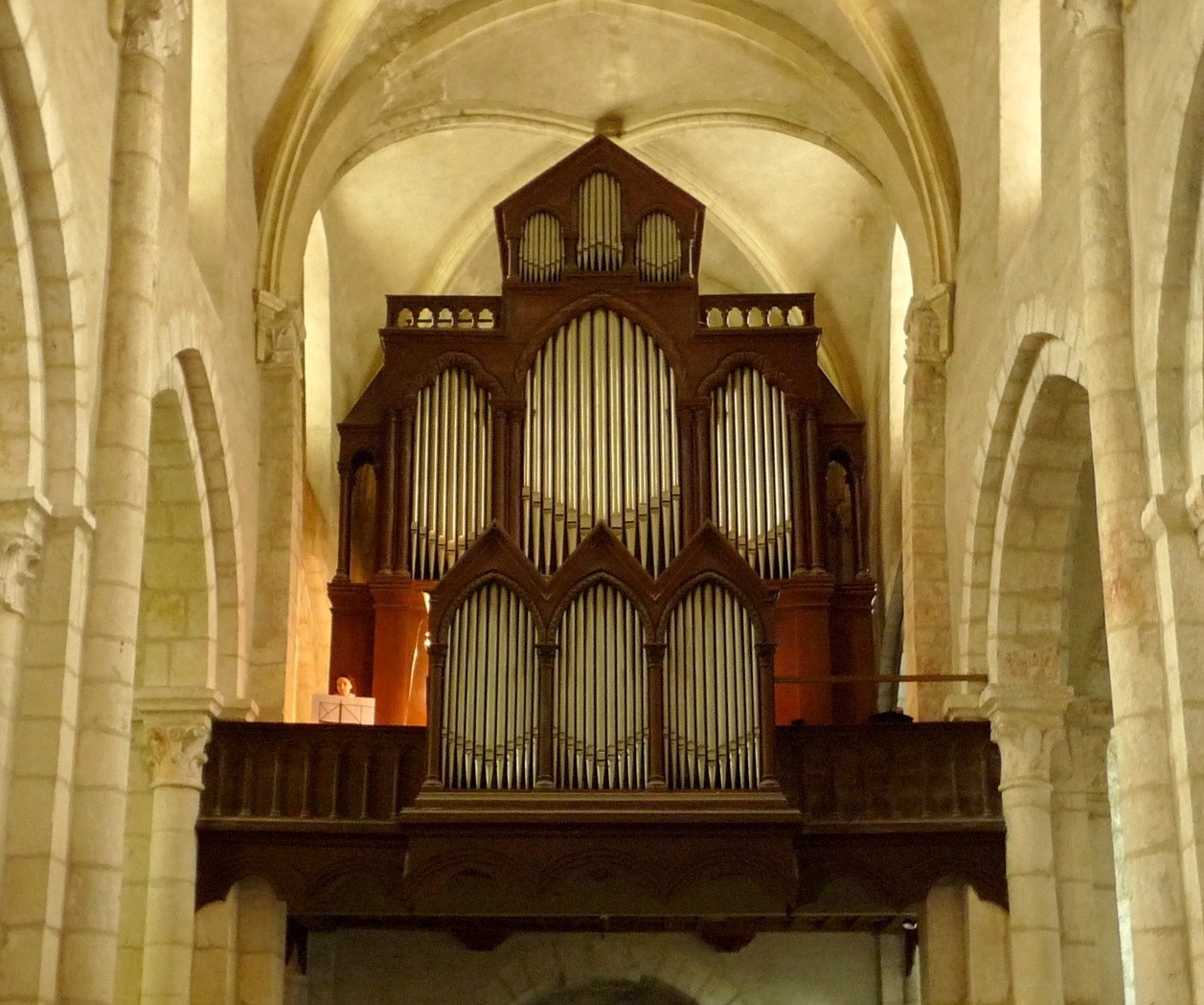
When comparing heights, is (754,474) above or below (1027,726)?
above

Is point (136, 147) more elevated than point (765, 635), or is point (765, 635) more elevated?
point (136, 147)

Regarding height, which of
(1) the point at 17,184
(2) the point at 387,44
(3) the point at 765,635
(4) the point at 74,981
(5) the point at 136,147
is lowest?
(4) the point at 74,981

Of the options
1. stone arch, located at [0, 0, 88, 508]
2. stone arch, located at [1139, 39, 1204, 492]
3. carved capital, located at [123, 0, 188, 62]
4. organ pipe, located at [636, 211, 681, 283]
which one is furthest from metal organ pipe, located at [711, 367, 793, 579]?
stone arch, located at [0, 0, 88, 508]

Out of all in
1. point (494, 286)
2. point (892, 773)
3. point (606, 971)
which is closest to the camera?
point (892, 773)

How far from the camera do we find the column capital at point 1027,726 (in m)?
14.9

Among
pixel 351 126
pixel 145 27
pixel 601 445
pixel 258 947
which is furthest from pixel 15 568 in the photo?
pixel 351 126

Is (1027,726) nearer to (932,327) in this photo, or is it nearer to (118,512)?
(932,327)

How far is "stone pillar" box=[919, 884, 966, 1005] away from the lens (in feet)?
50.3

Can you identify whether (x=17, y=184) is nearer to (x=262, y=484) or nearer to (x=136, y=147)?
(x=136, y=147)

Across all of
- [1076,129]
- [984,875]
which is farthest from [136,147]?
[984,875]

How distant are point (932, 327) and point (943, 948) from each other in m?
5.03

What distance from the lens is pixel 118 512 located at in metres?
12.1

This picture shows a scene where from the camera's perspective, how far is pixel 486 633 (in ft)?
49.7

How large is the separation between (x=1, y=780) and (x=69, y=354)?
2.50 m
